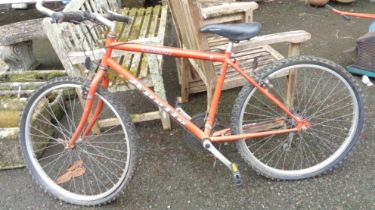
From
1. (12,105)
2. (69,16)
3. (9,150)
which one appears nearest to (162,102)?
(69,16)

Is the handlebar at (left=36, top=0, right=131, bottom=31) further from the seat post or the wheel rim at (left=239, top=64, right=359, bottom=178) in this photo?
the wheel rim at (left=239, top=64, right=359, bottom=178)

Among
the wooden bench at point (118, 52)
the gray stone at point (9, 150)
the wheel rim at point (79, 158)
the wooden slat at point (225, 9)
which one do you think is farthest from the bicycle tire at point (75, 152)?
the wooden slat at point (225, 9)

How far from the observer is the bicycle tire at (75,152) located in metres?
2.11

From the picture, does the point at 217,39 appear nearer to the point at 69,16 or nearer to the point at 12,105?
the point at 69,16

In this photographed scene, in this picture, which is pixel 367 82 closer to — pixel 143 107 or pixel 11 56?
pixel 143 107

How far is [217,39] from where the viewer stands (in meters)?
3.26

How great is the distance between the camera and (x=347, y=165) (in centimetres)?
245

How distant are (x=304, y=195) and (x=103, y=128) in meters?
1.93

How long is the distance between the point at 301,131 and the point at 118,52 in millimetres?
1451

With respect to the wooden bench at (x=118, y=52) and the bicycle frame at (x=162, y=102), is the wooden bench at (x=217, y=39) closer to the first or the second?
the bicycle frame at (x=162, y=102)

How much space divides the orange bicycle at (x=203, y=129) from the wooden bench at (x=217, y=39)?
7.2 inches

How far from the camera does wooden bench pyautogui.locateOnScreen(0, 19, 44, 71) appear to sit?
381 centimetres

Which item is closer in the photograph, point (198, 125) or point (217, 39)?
point (198, 125)

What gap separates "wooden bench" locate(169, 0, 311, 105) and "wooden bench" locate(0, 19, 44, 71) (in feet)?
6.92
